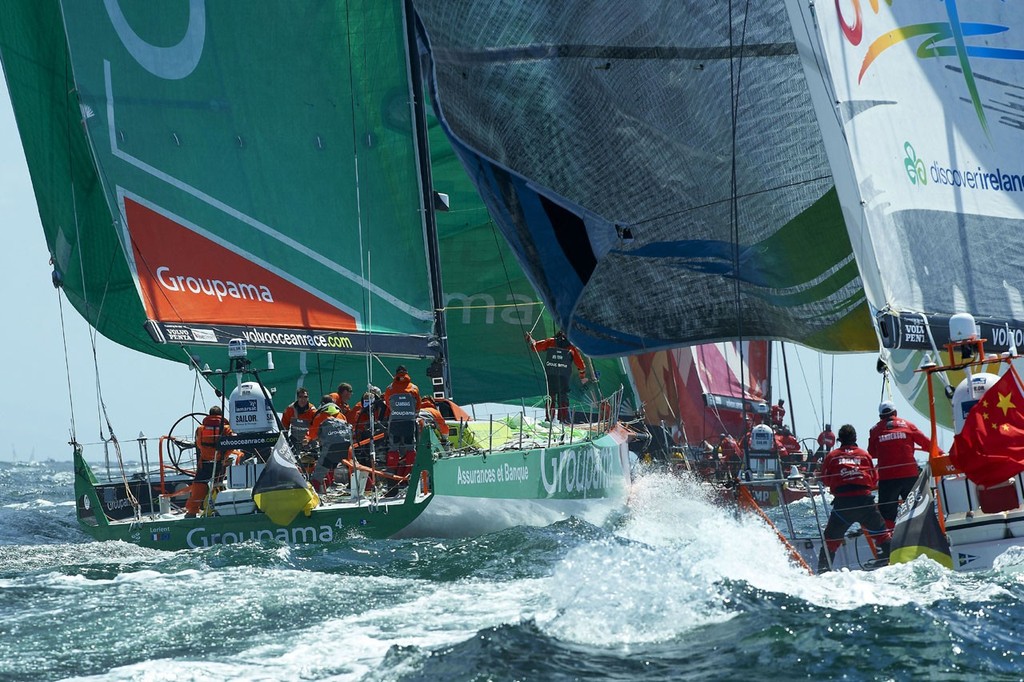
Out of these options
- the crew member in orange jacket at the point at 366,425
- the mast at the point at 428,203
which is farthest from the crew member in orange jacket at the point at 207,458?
the mast at the point at 428,203

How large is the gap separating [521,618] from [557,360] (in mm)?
7640

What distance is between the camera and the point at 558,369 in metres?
15.0

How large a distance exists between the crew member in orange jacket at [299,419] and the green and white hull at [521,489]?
2053 mm

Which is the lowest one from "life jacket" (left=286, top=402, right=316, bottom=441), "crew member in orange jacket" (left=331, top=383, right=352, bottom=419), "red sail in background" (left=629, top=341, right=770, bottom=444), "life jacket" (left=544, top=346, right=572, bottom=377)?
"life jacket" (left=286, top=402, right=316, bottom=441)

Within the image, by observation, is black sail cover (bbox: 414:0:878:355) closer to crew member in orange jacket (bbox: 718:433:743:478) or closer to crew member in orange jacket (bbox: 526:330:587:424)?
crew member in orange jacket (bbox: 526:330:587:424)

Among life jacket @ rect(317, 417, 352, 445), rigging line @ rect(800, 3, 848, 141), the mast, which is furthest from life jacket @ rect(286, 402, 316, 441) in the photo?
rigging line @ rect(800, 3, 848, 141)

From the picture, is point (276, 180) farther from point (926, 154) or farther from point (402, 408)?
point (926, 154)

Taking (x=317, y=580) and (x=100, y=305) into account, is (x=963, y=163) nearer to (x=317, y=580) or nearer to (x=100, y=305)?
(x=317, y=580)

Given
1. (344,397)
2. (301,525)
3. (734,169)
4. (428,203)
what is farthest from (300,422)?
(734,169)

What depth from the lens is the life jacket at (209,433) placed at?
1273 cm

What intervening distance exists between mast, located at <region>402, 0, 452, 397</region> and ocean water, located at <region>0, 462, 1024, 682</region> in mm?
4690

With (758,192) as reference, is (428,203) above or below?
above

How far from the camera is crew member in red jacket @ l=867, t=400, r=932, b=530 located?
9.79 m

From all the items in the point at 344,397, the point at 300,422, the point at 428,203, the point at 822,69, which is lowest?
the point at 300,422
